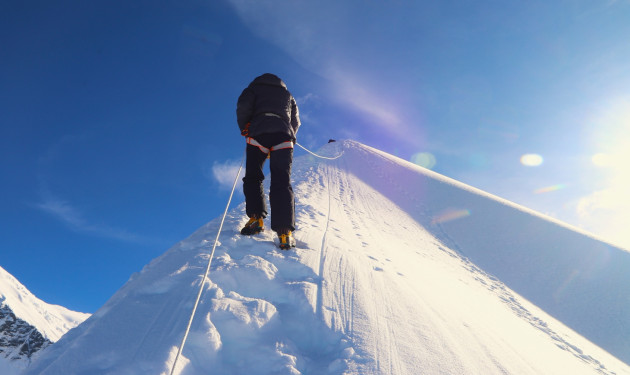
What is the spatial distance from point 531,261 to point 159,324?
7.04 m

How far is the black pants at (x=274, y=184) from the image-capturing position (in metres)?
3.32

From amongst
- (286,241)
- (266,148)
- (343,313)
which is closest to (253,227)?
(286,241)

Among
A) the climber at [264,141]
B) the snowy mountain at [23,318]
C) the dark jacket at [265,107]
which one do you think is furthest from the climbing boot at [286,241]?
the snowy mountain at [23,318]

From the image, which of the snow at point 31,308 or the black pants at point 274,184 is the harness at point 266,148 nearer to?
the black pants at point 274,184

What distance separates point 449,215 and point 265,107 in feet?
22.4

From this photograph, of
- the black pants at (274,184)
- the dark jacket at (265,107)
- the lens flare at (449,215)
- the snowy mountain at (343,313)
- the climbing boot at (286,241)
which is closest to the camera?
the snowy mountain at (343,313)

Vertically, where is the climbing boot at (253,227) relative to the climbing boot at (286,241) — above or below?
above

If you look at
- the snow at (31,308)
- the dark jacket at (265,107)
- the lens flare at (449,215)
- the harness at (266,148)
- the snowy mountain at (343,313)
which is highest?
the snow at (31,308)

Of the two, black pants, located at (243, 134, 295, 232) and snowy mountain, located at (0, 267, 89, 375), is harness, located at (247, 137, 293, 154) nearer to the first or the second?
black pants, located at (243, 134, 295, 232)

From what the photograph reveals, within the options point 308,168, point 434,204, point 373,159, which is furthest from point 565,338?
point 373,159

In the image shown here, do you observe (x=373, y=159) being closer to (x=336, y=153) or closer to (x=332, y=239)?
(x=336, y=153)

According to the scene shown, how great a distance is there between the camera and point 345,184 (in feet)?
29.8

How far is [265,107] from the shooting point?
12.3ft

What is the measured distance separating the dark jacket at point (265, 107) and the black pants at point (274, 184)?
0.33ft
